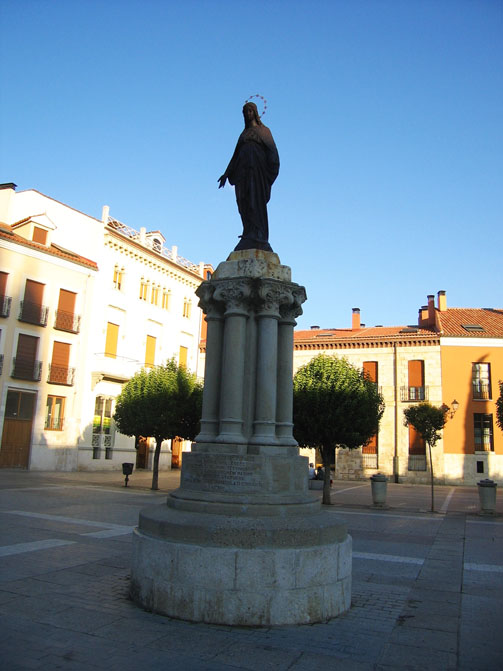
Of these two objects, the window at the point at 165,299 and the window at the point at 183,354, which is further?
the window at the point at 183,354

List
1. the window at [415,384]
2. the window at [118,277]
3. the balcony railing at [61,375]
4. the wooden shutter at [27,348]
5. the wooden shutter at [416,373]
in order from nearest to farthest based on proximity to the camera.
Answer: the wooden shutter at [27,348] → the balcony railing at [61,375] → the window at [118,277] → the window at [415,384] → the wooden shutter at [416,373]

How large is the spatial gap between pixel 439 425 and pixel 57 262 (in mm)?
21229

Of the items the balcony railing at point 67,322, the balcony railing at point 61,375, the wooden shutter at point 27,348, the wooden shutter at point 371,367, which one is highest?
the balcony railing at point 67,322

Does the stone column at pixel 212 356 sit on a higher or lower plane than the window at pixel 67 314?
lower

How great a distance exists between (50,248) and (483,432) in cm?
2881

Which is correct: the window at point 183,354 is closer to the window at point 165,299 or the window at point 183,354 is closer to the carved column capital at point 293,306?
the window at point 165,299

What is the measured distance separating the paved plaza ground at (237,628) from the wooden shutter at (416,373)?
25706mm

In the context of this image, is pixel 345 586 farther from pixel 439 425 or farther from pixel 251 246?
pixel 439 425

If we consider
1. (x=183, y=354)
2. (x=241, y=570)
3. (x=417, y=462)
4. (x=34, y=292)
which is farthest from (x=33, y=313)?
(x=241, y=570)

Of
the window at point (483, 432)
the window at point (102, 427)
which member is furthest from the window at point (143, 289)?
the window at point (483, 432)

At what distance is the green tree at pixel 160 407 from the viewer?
2219 centimetres

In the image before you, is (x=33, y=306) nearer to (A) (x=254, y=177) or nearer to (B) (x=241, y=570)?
(A) (x=254, y=177)

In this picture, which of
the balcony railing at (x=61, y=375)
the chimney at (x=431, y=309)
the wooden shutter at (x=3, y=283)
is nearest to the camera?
the wooden shutter at (x=3, y=283)

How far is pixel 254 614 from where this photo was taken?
5289 millimetres
